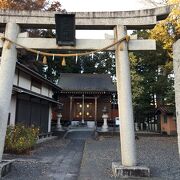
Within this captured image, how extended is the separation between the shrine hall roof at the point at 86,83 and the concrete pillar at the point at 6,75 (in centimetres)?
2524

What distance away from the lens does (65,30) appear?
9133mm

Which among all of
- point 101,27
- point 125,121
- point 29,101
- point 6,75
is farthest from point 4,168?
point 29,101

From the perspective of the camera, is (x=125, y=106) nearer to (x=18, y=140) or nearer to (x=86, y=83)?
(x=18, y=140)

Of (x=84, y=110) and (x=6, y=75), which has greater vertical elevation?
(x=84, y=110)

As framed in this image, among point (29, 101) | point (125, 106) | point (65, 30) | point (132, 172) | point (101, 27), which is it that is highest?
point (101, 27)

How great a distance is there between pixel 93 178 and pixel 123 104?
2549 mm

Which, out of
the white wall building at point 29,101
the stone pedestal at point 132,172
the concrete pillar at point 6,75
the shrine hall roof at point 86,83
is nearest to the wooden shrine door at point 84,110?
the shrine hall roof at point 86,83

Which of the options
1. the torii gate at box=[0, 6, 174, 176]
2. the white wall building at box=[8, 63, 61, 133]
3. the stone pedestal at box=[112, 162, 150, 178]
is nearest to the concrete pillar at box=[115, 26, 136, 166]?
the torii gate at box=[0, 6, 174, 176]

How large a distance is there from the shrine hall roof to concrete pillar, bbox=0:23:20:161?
2524cm

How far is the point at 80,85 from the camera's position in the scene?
3641 cm

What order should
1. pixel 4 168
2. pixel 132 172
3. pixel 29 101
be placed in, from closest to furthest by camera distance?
pixel 132 172, pixel 4 168, pixel 29 101

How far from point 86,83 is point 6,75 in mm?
28234

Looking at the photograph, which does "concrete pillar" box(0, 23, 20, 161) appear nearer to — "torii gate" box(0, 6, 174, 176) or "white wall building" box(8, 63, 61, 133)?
"torii gate" box(0, 6, 174, 176)

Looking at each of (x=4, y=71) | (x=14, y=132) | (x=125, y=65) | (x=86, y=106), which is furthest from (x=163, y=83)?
(x=4, y=71)
